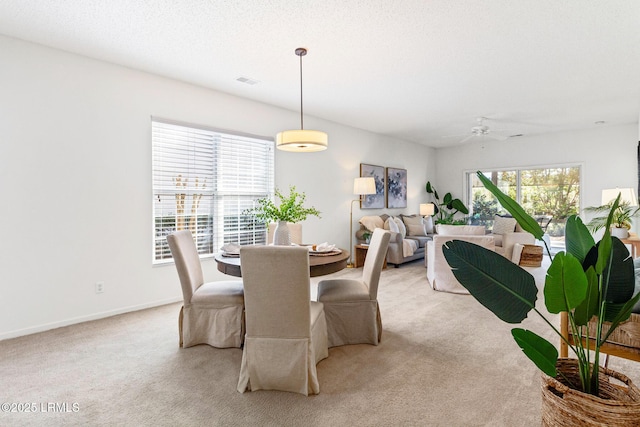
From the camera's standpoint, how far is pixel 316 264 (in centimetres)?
252

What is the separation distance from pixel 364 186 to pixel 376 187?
100 centimetres

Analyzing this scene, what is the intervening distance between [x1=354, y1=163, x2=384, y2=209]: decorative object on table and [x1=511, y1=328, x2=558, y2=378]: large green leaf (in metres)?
5.58

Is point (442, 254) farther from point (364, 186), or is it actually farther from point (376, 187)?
point (376, 187)

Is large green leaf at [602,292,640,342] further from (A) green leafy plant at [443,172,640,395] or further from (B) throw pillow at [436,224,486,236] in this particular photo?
(B) throw pillow at [436,224,486,236]

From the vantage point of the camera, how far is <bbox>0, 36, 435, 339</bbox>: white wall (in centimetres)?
300

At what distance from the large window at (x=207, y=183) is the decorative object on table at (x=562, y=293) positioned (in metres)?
3.53

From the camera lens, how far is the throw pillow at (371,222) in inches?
254

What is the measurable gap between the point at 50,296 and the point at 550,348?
3.85 m

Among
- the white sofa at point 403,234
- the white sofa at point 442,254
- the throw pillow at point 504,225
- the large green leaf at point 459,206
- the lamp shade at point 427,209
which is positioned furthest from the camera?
the large green leaf at point 459,206

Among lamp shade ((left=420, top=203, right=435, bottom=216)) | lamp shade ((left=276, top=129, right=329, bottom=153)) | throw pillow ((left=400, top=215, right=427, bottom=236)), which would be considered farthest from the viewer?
lamp shade ((left=420, top=203, right=435, bottom=216))

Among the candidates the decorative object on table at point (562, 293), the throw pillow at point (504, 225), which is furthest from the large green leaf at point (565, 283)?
the throw pillow at point (504, 225)

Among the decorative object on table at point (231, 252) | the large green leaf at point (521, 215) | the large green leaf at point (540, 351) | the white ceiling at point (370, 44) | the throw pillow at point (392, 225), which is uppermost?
the white ceiling at point (370, 44)

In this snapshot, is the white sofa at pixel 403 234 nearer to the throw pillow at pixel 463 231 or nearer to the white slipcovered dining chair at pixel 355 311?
the throw pillow at pixel 463 231

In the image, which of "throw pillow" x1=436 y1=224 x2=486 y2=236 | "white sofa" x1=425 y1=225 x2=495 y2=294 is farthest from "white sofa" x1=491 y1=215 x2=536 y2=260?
"white sofa" x1=425 y1=225 x2=495 y2=294
